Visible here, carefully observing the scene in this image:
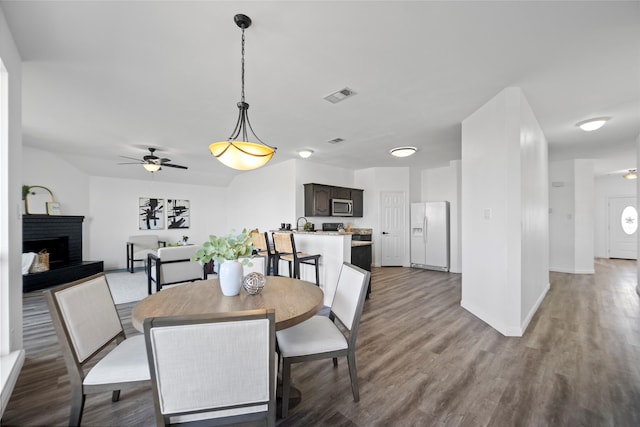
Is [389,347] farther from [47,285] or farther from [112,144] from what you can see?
[47,285]

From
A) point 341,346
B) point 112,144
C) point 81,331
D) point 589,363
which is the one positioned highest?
point 112,144

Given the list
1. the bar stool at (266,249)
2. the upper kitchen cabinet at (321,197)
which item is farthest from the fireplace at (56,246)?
A: the upper kitchen cabinet at (321,197)

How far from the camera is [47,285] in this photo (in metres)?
4.75

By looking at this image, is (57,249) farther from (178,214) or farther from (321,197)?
(321,197)

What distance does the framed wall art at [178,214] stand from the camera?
24.3ft

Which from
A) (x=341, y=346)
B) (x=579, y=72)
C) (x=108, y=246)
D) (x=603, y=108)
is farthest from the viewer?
(x=108, y=246)

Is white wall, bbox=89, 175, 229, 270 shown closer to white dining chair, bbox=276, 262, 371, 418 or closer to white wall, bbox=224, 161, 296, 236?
white wall, bbox=224, 161, 296, 236

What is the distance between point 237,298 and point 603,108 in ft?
15.3

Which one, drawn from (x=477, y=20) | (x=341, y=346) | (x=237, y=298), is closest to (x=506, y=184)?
(x=477, y=20)

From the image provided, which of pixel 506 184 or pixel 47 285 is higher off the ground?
pixel 506 184

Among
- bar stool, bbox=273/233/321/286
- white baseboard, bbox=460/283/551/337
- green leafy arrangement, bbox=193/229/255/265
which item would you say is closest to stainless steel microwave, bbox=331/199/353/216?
bar stool, bbox=273/233/321/286

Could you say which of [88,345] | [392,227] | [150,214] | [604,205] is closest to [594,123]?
[392,227]

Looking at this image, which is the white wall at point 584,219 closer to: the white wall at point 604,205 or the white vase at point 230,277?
the white wall at point 604,205

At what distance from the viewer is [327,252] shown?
3.87 meters
